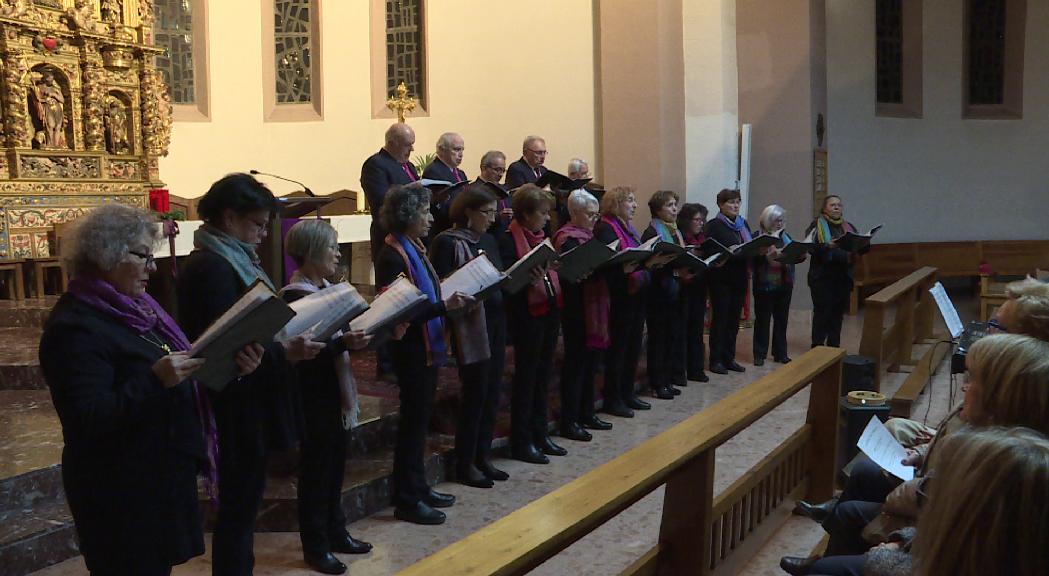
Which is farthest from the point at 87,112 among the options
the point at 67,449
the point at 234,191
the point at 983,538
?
the point at 983,538

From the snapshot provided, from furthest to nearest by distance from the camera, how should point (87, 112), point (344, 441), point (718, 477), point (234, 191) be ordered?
point (87, 112) → point (718, 477) → point (344, 441) → point (234, 191)

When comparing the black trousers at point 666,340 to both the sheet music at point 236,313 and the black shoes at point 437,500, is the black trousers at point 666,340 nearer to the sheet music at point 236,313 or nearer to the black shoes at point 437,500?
the black shoes at point 437,500

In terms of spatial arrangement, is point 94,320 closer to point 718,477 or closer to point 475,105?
point 718,477

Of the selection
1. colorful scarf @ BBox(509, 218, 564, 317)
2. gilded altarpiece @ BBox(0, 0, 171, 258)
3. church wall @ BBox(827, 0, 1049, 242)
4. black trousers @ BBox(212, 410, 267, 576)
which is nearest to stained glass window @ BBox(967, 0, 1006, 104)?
church wall @ BBox(827, 0, 1049, 242)

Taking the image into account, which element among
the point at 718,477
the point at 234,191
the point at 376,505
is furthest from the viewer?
the point at 718,477

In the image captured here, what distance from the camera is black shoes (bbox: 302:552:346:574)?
3.79 m

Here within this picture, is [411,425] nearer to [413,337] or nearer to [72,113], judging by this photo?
[413,337]

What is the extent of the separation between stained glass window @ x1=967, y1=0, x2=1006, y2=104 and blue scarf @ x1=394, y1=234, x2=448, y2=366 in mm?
12598

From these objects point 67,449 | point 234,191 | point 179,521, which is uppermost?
point 234,191

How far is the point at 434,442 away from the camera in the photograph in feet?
17.4

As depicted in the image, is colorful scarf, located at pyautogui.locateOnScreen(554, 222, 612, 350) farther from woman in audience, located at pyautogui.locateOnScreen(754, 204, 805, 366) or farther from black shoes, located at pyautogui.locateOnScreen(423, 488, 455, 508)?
woman in audience, located at pyautogui.locateOnScreen(754, 204, 805, 366)

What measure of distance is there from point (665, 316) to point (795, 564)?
3663mm

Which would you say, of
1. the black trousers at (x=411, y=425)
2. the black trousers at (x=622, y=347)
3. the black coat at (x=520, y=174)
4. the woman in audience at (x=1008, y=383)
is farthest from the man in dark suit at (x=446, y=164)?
the woman in audience at (x=1008, y=383)

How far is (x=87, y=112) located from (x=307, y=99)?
3.62 metres
